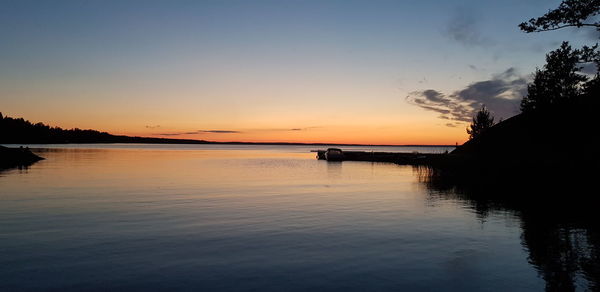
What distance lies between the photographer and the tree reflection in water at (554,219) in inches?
468

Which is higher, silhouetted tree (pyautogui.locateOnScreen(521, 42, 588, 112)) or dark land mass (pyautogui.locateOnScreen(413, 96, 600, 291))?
silhouetted tree (pyautogui.locateOnScreen(521, 42, 588, 112))

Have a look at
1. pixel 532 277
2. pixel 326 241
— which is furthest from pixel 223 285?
pixel 532 277

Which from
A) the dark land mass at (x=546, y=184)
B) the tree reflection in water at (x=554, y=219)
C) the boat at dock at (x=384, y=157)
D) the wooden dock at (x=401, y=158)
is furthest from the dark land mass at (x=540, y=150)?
the boat at dock at (x=384, y=157)

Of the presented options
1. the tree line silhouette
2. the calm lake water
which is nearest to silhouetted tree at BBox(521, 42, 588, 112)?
the tree line silhouette

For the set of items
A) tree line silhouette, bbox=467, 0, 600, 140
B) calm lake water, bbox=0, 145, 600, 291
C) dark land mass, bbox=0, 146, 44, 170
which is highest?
tree line silhouette, bbox=467, 0, 600, 140

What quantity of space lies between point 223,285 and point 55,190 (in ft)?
102

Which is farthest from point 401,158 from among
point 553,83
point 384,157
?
point 553,83

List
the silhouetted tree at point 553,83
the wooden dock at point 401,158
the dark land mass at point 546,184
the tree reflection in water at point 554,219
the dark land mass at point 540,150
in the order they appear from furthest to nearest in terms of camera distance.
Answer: the wooden dock at point 401,158
the silhouetted tree at point 553,83
the dark land mass at point 540,150
the dark land mass at point 546,184
the tree reflection in water at point 554,219

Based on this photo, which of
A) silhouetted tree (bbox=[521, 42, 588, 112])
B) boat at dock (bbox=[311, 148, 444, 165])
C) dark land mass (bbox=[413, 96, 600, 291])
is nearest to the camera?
dark land mass (bbox=[413, 96, 600, 291])

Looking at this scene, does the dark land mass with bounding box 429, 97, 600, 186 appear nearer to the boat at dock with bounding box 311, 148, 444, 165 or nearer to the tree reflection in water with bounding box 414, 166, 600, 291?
the tree reflection in water with bounding box 414, 166, 600, 291

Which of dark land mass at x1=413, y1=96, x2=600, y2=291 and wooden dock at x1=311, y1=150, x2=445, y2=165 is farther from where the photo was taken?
wooden dock at x1=311, y1=150, x2=445, y2=165

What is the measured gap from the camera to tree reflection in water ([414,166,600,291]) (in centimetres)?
1189

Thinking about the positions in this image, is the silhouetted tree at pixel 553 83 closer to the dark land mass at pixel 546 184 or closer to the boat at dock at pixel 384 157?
the dark land mass at pixel 546 184

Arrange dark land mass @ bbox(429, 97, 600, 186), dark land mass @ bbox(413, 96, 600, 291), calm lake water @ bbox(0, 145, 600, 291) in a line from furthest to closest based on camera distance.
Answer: dark land mass @ bbox(429, 97, 600, 186) → dark land mass @ bbox(413, 96, 600, 291) → calm lake water @ bbox(0, 145, 600, 291)
